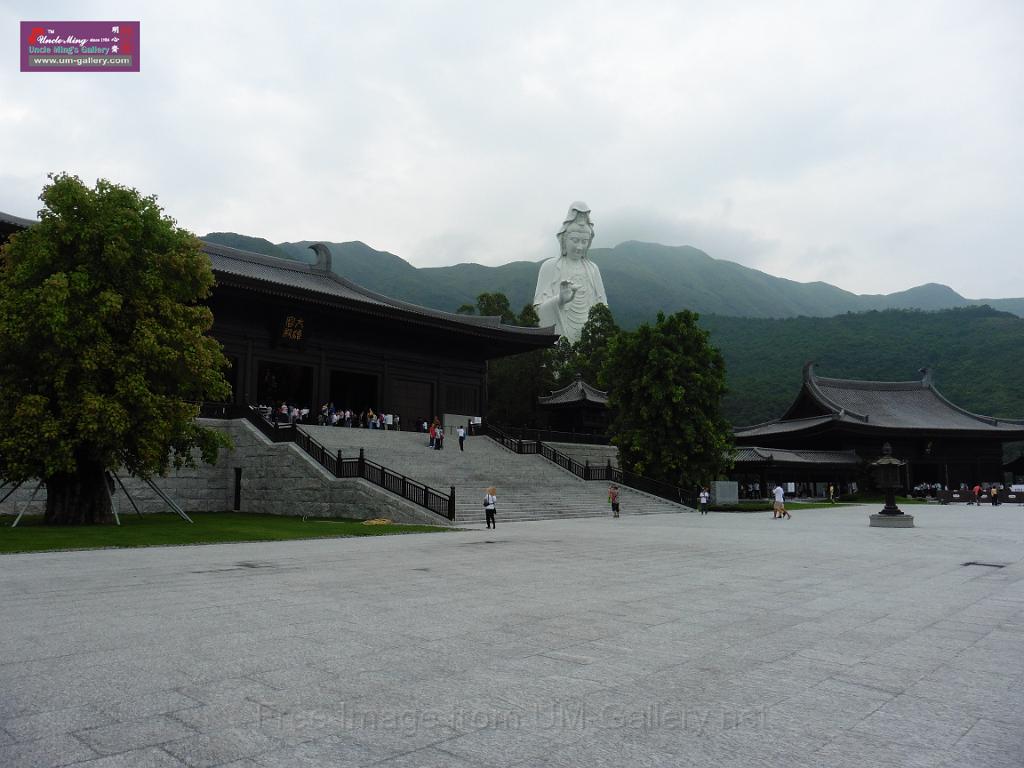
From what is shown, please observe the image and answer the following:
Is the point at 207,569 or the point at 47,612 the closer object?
the point at 47,612

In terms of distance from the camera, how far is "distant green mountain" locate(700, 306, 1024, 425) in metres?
64.8

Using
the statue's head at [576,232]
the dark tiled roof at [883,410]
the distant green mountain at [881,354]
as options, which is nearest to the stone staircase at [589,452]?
the dark tiled roof at [883,410]

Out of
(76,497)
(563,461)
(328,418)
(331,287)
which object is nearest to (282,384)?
(331,287)

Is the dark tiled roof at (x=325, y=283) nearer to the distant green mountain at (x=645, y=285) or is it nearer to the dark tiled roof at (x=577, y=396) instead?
the dark tiled roof at (x=577, y=396)

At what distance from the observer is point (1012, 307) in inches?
5837

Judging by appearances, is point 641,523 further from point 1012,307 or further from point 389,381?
point 1012,307

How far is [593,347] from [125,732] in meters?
47.6

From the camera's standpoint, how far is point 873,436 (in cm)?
4281

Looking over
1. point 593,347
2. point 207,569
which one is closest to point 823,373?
point 593,347

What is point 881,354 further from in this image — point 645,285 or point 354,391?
point 645,285

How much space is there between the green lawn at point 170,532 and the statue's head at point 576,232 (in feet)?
193

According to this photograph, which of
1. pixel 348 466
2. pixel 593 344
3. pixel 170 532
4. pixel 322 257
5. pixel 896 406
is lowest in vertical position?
pixel 170 532

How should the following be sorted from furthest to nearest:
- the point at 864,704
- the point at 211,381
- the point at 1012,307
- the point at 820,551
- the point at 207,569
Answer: the point at 1012,307
the point at 211,381
the point at 820,551
the point at 207,569
the point at 864,704

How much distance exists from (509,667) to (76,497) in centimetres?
1580
